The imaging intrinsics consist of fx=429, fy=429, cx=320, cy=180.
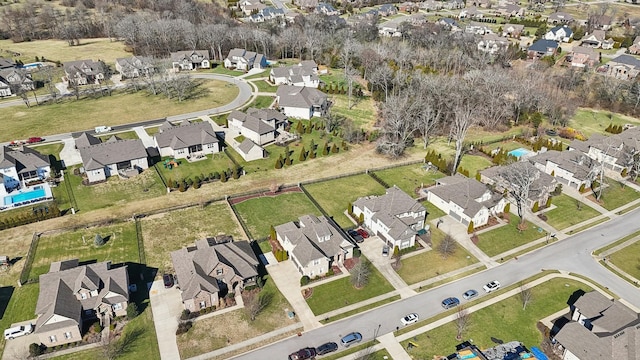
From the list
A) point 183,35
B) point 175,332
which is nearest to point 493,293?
point 175,332

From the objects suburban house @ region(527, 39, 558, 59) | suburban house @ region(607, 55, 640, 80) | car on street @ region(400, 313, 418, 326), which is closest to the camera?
car on street @ region(400, 313, 418, 326)

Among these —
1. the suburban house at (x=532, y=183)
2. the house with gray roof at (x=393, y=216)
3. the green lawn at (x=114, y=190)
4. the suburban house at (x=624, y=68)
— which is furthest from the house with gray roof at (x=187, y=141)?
the suburban house at (x=624, y=68)

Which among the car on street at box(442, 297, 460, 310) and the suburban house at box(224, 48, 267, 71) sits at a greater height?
the suburban house at box(224, 48, 267, 71)

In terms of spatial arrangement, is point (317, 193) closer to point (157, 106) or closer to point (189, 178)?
point (189, 178)

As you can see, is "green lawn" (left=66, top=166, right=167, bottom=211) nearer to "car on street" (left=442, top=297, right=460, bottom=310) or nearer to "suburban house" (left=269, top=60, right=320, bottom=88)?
"car on street" (left=442, top=297, right=460, bottom=310)

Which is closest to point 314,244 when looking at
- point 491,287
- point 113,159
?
point 491,287

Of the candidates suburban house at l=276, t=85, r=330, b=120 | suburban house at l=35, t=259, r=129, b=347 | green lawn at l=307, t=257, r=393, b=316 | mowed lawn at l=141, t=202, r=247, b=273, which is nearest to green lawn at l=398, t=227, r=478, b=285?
green lawn at l=307, t=257, r=393, b=316

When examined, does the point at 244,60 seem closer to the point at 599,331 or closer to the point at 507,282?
the point at 507,282
